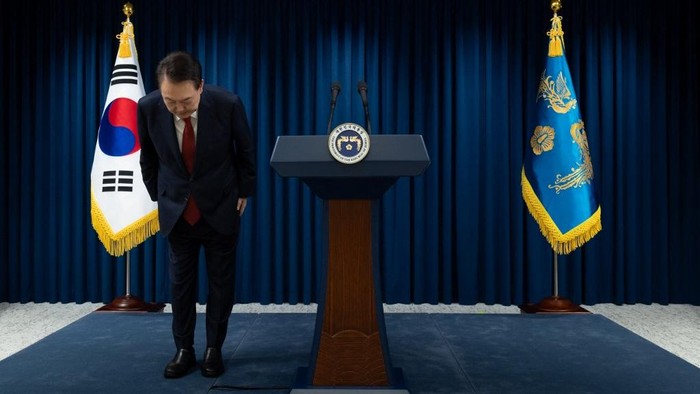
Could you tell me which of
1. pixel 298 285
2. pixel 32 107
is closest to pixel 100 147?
pixel 32 107

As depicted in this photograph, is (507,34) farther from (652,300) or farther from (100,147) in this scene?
(100,147)

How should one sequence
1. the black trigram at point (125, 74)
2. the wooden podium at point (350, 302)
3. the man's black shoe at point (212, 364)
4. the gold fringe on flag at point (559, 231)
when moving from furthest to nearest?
the black trigram at point (125, 74)
the gold fringe on flag at point (559, 231)
the man's black shoe at point (212, 364)
the wooden podium at point (350, 302)

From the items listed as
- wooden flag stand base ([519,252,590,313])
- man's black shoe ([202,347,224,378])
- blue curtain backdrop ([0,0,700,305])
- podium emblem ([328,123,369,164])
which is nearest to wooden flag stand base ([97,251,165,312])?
blue curtain backdrop ([0,0,700,305])

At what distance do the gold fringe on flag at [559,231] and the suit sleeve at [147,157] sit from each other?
209 centimetres

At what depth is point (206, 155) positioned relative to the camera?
1.74 metres

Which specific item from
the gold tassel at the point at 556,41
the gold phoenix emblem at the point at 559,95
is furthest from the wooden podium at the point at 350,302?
the gold tassel at the point at 556,41

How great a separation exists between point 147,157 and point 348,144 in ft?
2.57

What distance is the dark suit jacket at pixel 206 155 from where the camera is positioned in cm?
174

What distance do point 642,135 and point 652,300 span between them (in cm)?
109

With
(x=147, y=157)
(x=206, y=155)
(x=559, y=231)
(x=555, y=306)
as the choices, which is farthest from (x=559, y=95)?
(x=147, y=157)

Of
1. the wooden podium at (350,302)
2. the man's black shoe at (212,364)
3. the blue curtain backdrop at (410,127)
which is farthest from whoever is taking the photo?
the blue curtain backdrop at (410,127)

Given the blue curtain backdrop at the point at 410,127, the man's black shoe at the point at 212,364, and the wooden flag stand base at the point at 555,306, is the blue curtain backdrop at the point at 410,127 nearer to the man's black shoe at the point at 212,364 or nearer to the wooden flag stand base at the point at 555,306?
the wooden flag stand base at the point at 555,306

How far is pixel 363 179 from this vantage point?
1.54m

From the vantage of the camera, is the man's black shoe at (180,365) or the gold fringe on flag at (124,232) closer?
the man's black shoe at (180,365)
